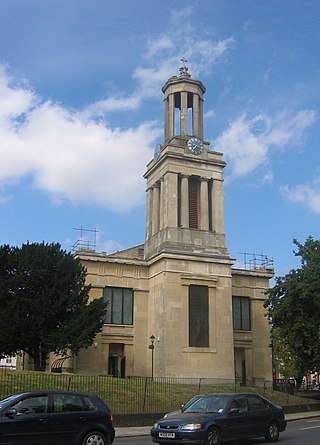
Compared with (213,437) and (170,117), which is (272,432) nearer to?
(213,437)

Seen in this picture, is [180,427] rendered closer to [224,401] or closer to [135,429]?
[224,401]

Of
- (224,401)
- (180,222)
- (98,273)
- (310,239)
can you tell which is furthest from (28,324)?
(224,401)

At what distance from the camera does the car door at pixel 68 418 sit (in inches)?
518

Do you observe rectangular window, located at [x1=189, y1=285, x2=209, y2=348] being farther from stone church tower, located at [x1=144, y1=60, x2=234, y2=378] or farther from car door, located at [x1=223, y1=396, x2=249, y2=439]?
car door, located at [x1=223, y1=396, x2=249, y2=439]

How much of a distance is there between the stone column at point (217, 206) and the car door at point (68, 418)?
1379 inches

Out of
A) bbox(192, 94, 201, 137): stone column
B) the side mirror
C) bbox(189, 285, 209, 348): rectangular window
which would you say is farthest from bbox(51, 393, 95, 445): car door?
bbox(192, 94, 201, 137): stone column

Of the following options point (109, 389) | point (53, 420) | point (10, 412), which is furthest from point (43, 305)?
point (10, 412)

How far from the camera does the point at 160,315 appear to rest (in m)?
44.1

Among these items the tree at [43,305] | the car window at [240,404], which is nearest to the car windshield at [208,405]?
the car window at [240,404]

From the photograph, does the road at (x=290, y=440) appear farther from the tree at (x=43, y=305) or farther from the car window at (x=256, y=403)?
the tree at (x=43, y=305)

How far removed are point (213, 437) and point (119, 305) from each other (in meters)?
32.0

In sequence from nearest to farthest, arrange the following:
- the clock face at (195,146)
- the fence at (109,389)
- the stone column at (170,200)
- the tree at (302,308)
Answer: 1. the fence at (109,389)
2. the tree at (302,308)
3. the stone column at (170,200)
4. the clock face at (195,146)

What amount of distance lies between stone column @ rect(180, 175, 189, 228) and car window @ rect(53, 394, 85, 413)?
3341 cm

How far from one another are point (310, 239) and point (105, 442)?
25.2 metres
